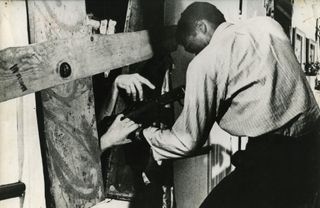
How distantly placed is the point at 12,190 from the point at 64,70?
40cm

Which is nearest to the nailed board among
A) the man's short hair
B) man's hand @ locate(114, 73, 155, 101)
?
man's hand @ locate(114, 73, 155, 101)

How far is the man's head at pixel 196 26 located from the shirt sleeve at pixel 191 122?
0.28ft

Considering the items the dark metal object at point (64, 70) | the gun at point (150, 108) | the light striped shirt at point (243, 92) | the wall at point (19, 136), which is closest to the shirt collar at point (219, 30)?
the light striped shirt at point (243, 92)

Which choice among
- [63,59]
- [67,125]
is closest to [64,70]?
[63,59]

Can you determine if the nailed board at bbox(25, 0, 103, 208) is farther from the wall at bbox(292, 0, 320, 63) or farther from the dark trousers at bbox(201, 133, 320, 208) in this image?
the wall at bbox(292, 0, 320, 63)

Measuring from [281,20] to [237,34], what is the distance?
0.35 m

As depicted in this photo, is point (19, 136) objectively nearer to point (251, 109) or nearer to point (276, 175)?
point (251, 109)

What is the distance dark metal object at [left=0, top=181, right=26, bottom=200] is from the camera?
123 centimetres

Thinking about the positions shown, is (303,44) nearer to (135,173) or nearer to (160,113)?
(160,113)

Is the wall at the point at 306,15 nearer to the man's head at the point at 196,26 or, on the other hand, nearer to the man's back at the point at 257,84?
the man's back at the point at 257,84

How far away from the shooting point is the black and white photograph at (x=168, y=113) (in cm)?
131

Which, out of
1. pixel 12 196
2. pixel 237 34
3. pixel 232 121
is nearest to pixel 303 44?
pixel 237 34

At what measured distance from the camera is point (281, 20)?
181 cm

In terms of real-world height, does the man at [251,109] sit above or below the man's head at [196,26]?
below
